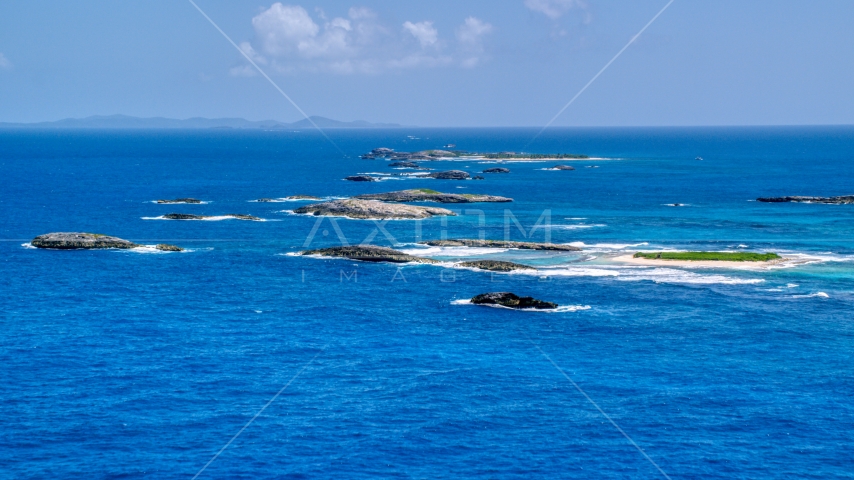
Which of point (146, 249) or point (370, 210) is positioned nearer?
point (146, 249)

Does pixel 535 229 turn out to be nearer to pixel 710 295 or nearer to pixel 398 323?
pixel 710 295

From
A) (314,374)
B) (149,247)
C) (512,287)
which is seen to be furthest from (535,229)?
(314,374)

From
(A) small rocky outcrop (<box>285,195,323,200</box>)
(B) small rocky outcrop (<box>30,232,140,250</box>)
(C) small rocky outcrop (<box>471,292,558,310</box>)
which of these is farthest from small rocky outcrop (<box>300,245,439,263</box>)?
(A) small rocky outcrop (<box>285,195,323,200</box>)

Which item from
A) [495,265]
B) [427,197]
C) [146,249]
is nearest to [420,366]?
[495,265]

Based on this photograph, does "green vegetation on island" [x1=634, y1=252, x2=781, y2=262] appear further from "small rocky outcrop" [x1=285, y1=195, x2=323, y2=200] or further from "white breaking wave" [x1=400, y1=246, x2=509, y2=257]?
"small rocky outcrop" [x1=285, y1=195, x2=323, y2=200]


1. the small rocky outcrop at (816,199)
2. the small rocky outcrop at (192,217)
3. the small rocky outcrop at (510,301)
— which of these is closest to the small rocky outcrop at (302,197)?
the small rocky outcrop at (192,217)

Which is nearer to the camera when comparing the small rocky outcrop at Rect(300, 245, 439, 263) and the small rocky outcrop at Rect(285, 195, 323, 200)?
the small rocky outcrop at Rect(300, 245, 439, 263)

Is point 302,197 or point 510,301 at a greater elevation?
point 302,197

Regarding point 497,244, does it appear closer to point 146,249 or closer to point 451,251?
point 451,251
